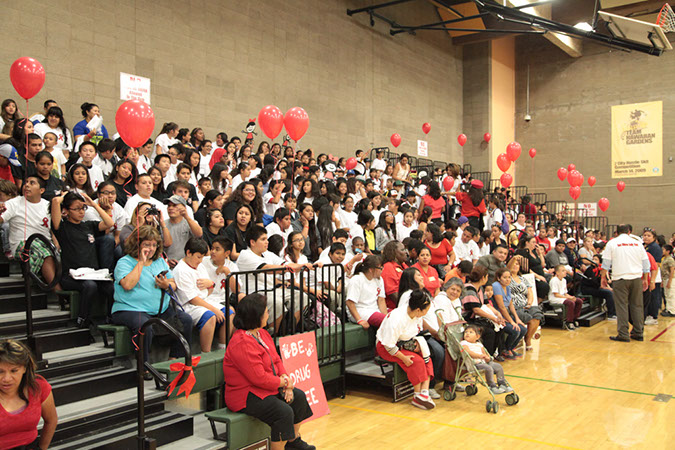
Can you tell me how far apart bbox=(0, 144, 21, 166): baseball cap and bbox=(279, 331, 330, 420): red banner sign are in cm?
376

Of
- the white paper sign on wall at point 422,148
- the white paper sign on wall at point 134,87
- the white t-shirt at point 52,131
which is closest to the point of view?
the white t-shirt at point 52,131

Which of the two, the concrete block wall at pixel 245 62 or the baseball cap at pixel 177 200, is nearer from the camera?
the baseball cap at pixel 177 200

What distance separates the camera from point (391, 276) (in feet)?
21.7

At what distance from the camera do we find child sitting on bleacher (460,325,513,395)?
18.6 feet

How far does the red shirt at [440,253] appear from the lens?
26.6ft

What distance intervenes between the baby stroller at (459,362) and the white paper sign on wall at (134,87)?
25.2ft

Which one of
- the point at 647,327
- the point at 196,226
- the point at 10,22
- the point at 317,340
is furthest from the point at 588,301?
the point at 10,22

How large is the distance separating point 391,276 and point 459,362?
1.30 metres

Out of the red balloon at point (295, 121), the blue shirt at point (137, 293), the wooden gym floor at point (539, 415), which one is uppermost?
the red balloon at point (295, 121)

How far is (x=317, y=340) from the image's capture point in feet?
18.0

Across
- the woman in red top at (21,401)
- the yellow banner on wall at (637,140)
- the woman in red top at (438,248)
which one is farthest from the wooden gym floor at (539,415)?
the yellow banner on wall at (637,140)

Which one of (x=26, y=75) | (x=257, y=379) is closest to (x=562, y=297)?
(x=257, y=379)

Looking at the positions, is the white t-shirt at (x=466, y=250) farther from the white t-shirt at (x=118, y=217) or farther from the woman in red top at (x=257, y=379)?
the woman in red top at (x=257, y=379)

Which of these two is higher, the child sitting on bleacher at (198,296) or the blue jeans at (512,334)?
the child sitting on bleacher at (198,296)
